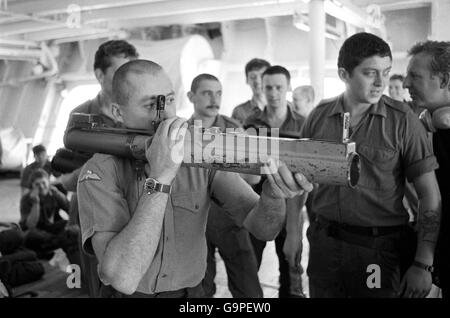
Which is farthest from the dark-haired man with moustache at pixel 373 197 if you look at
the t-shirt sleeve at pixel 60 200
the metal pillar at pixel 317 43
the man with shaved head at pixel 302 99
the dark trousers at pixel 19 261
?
the t-shirt sleeve at pixel 60 200

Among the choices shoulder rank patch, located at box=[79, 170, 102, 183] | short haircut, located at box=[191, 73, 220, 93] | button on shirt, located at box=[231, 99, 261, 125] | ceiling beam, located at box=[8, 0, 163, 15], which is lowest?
shoulder rank patch, located at box=[79, 170, 102, 183]

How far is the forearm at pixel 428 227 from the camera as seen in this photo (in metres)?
1.29

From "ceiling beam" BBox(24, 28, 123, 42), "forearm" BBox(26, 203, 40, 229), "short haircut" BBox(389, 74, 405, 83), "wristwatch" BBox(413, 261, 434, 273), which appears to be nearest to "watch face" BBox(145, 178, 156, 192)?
"wristwatch" BBox(413, 261, 434, 273)

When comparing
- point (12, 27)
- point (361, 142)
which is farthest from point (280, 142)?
point (12, 27)

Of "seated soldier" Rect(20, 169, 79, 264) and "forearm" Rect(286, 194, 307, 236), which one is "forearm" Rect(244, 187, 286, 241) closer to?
"forearm" Rect(286, 194, 307, 236)

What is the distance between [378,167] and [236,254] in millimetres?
960

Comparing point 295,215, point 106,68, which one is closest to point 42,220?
point 106,68

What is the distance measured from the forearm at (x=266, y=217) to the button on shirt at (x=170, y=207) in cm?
4

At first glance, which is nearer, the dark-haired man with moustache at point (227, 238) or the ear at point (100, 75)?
the ear at point (100, 75)

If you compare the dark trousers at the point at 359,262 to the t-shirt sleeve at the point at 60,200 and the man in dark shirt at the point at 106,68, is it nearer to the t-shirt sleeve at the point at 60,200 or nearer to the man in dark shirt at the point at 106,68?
the man in dark shirt at the point at 106,68

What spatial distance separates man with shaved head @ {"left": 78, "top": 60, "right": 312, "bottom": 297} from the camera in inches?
33.5

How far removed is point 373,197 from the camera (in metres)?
1.38

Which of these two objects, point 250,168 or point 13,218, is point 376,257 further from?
point 13,218

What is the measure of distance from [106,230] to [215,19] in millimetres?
1092
